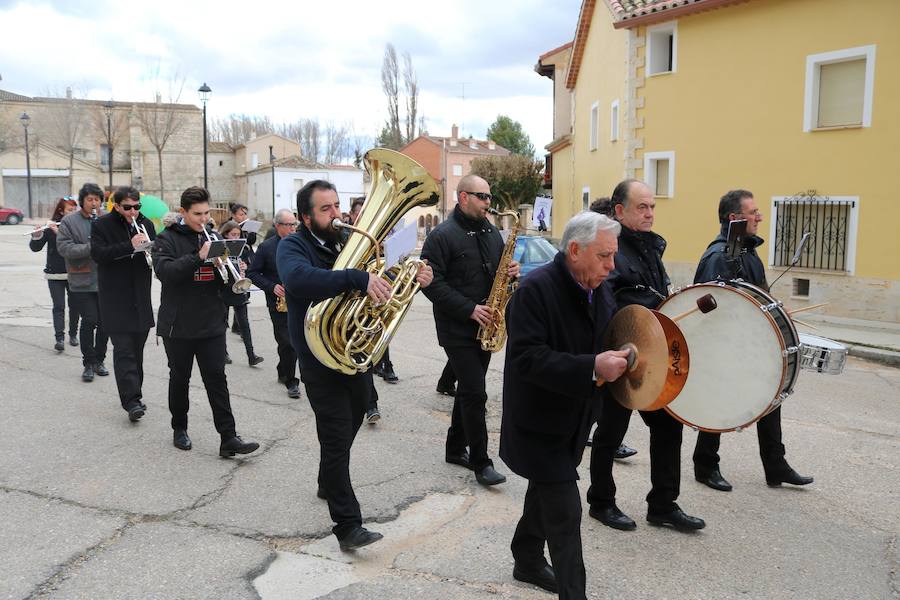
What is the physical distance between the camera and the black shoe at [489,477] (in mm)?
4988

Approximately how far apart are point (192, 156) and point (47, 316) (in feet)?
171

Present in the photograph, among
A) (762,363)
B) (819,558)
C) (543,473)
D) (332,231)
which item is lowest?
(819,558)

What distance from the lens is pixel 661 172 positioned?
18078 mm

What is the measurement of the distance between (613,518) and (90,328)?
5916 millimetres

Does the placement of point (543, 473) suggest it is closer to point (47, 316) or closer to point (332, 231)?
point (332, 231)

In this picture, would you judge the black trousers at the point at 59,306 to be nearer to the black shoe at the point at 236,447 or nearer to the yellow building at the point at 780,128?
the black shoe at the point at 236,447

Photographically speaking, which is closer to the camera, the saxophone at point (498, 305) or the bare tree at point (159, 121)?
the saxophone at point (498, 305)

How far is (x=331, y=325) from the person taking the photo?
12.8 feet

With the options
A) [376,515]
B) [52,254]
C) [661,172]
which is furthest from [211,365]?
[661,172]

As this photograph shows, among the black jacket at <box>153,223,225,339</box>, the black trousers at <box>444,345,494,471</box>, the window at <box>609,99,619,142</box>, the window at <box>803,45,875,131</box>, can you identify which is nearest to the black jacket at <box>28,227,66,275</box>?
the black jacket at <box>153,223,225,339</box>

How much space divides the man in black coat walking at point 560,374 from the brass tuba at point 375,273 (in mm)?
988

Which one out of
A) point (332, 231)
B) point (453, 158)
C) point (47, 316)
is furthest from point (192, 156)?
point (332, 231)

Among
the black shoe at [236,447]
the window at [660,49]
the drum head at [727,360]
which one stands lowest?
the black shoe at [236,447]


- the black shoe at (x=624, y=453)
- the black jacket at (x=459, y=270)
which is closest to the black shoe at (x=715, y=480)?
the black shoe at (x=624, y=453)
